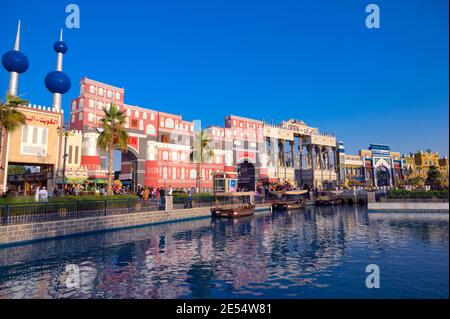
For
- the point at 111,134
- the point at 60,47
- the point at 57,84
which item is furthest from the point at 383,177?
the point at 60,47

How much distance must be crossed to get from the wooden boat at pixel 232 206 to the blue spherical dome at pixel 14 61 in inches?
1228

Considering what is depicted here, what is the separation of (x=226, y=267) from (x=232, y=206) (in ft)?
83.4

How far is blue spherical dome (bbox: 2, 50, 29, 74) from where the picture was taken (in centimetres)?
3747

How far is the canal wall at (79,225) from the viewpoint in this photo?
17125 mm

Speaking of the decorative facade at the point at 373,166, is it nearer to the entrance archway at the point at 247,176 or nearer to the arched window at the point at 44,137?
the entrance archway at the point at 247,176

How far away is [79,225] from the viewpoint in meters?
20.9

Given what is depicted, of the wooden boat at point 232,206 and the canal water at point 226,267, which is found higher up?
the wooden boat at point 232,206

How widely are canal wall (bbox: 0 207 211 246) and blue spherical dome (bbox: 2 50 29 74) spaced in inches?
1123

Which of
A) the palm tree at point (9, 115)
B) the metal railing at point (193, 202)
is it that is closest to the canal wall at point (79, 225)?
the metal railing at point (193, 202)

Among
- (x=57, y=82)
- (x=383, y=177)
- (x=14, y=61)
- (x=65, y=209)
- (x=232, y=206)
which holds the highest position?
(x=14, y=61)

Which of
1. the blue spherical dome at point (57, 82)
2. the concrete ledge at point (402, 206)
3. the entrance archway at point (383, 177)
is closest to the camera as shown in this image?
the concrete ledge at point (402, 206)

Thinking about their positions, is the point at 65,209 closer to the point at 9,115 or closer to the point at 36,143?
the point at 9,115

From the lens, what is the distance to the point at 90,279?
35.5ft
